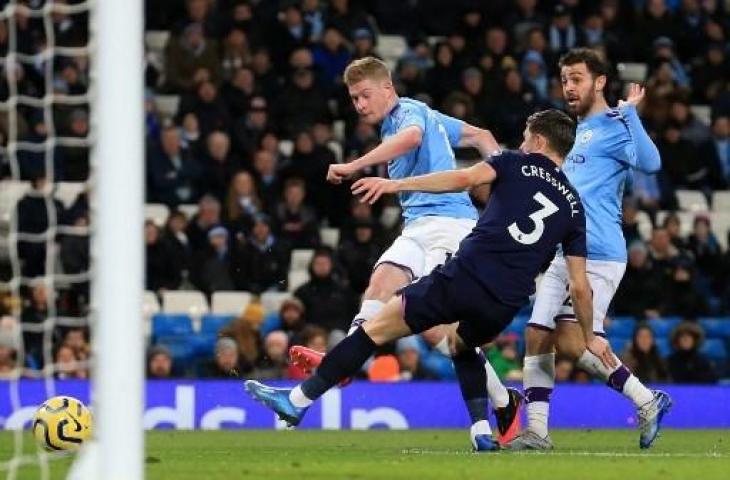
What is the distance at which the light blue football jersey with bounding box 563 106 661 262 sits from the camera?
33.3ft

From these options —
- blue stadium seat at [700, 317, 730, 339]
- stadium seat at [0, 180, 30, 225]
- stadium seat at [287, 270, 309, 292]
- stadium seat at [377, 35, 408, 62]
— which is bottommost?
blue stadium seat at [700, 317, 730, 339]

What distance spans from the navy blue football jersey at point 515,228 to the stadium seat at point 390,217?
8825 mm

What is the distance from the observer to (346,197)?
57.7 feet

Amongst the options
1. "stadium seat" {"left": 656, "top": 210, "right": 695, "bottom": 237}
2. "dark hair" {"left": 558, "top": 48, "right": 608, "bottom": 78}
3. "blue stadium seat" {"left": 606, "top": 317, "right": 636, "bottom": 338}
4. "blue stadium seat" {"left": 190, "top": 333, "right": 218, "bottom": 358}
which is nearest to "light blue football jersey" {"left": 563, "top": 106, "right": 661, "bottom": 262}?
"dark hair" {"left": 558, "top": 48, "right": 608, "bottom": 78}

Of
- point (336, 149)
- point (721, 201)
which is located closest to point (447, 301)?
point (336, 149)

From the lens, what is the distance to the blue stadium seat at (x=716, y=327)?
56.4 feet

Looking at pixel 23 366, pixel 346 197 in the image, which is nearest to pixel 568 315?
pixel 23 366

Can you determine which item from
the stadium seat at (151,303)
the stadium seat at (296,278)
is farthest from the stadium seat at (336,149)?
the stadium seat at (151,303)

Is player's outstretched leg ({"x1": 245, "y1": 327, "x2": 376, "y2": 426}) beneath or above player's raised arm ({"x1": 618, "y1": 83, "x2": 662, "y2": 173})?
beneath

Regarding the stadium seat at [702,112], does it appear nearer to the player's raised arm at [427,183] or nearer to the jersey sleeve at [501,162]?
the jersey sleeve at [501,162]

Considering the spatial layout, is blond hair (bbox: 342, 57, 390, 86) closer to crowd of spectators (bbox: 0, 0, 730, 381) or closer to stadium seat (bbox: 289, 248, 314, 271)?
crowd of spectators (bbox: 0, 0, 730, 381)

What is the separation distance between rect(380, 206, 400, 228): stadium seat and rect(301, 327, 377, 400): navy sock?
8835 millimetres

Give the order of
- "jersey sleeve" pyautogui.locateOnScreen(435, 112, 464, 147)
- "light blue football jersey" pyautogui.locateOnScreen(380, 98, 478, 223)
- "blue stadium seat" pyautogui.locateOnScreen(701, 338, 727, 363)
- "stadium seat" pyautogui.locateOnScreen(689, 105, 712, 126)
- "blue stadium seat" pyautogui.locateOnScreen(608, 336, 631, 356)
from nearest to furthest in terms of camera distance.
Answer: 1. "light blue football jersey" pyautogui.locateOnScreen(380, 98, 478, 223)
2. "jersey sleeve" pyautogui.locateOnScreen(435, 112, 464, 147)
3. "blue stadium seat" pyautogui.locateOnScreen(608, 336, 631, 356)
4. "blue stadium seat" pyautogui.locateOnScreen(701, 338, 727, 363)
5. "stadium seat" pyautogui.locateOnScreen(689, 105, 712, 126)

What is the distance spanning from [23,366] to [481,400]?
641 centimetres
